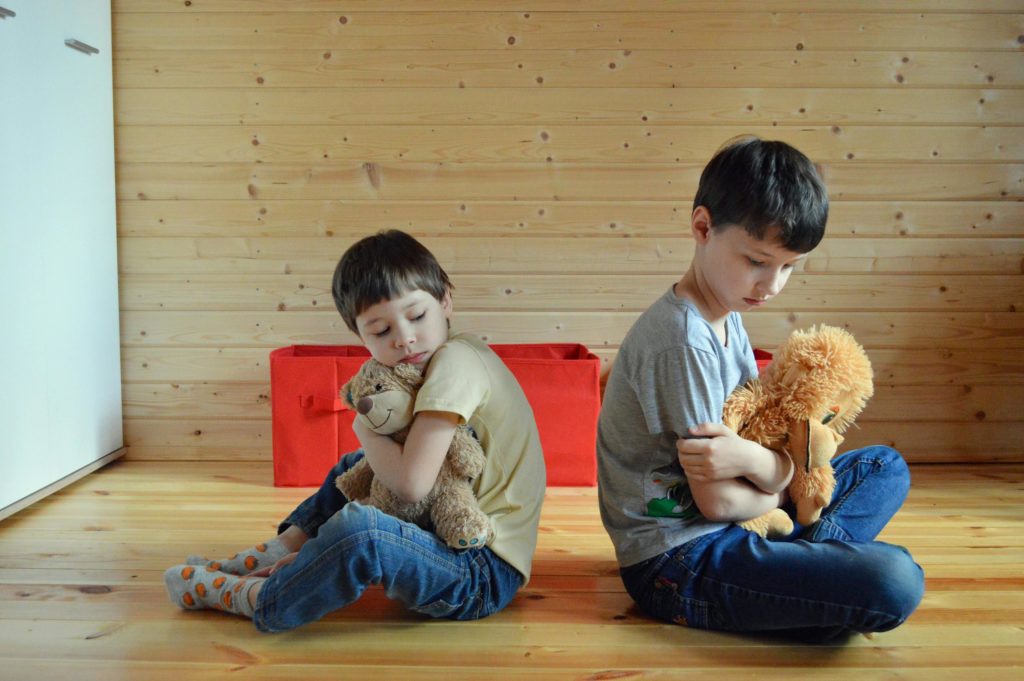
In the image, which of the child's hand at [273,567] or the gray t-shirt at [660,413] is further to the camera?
the child's hand at [273,567]

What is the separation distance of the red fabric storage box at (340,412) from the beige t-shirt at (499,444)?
71 centimetres

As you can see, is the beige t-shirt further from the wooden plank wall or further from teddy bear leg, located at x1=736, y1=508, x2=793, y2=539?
the wooden plank wall

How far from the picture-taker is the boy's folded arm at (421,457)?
1226 mm

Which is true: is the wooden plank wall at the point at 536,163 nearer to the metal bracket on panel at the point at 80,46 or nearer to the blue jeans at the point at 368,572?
the metal bracket on panel at the point at 80,46

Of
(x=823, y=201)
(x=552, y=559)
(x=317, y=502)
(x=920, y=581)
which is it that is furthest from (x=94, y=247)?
(x=920, y=581)

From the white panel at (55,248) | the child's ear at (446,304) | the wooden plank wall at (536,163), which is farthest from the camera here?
the wooden plank wall at (536,163)

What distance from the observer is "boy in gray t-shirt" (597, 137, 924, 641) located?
1.17 metres

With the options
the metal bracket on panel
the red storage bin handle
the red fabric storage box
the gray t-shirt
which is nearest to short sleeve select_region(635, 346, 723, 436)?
the gray t-shirt

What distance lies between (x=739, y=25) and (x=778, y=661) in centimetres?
164

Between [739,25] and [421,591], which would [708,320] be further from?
[739,25]

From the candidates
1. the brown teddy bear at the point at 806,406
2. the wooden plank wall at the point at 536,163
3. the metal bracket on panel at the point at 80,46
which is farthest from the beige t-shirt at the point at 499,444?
the metal bracket on panel at the point at 80,46

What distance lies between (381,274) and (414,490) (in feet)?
1.01

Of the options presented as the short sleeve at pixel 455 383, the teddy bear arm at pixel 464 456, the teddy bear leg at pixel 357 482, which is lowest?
the teddy bear leg at pixel 357 482

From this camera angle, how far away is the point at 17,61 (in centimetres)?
179
